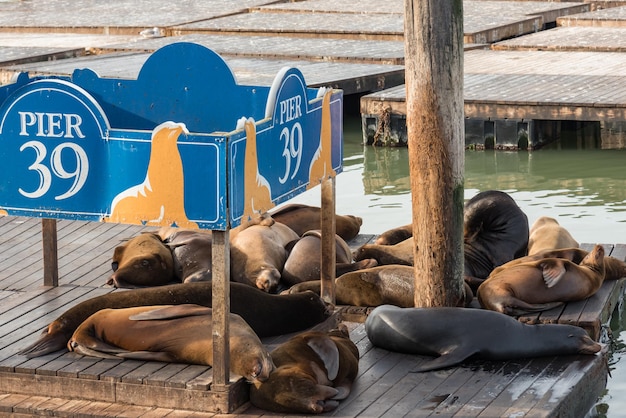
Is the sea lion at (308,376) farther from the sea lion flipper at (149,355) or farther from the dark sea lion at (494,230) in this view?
the dark sea lion at (494,230)

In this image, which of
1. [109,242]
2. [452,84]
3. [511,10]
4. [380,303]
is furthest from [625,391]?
[511,10]

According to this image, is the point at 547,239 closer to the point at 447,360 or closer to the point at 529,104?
the point at 447,360

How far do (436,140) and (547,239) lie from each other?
1.69m

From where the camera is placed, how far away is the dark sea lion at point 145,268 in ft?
23.5

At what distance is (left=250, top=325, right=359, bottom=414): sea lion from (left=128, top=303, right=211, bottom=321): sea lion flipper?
15.7 inches

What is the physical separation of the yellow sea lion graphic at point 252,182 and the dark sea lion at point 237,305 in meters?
0.71

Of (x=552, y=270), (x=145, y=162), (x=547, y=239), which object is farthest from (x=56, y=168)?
(x=547, y=239)

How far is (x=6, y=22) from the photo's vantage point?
2248cm

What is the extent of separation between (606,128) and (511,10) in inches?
338

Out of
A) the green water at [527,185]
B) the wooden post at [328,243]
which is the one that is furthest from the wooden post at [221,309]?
the green water at [527,185]

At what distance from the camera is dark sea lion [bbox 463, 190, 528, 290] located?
24.5ft

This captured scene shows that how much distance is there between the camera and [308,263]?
720cm

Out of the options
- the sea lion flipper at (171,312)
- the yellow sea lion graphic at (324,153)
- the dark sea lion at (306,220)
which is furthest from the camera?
the dark sea lion at (306,220)

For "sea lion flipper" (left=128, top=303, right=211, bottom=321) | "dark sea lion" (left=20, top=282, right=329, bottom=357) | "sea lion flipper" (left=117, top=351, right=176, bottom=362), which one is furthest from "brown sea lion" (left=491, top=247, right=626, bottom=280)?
"sea lion flipper" (left=117, top=351, right=176, bottom=362)
